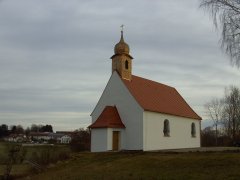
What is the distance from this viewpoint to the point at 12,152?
98.9 feet

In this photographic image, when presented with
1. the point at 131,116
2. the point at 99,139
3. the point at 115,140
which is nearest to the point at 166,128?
the point at 131,116

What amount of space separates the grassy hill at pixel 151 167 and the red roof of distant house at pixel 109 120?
13.7ft

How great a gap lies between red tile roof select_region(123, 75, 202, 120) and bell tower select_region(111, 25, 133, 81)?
0.84 metres

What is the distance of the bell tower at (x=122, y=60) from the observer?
Answer: 1384 inches

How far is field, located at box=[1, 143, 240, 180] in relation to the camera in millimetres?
18281

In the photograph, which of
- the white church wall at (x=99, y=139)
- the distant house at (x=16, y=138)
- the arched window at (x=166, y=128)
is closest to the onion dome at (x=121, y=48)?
the arched window at (x=166, y=128)

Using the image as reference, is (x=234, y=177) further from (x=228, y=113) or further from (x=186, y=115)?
(x=228, y=113)

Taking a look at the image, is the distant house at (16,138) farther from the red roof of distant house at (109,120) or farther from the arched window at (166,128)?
the arched window at (166,128)

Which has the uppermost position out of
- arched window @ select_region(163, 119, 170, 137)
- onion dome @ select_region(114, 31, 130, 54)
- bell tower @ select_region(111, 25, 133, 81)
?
onion dome @ select_region(114, 31, 130, 54)

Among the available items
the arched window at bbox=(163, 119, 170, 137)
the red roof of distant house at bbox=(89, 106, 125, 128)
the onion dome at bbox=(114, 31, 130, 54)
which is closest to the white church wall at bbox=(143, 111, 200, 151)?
the arched window at bbox=(163, 119, 170, 137)

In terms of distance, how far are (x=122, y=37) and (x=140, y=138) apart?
1045cm

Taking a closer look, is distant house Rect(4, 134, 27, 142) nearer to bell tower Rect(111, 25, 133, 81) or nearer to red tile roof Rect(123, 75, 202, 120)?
bell tower Rect(111, 25, 133, 81)

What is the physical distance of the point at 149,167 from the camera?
2195 centimetres

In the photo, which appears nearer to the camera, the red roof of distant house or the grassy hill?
the grassy hill
